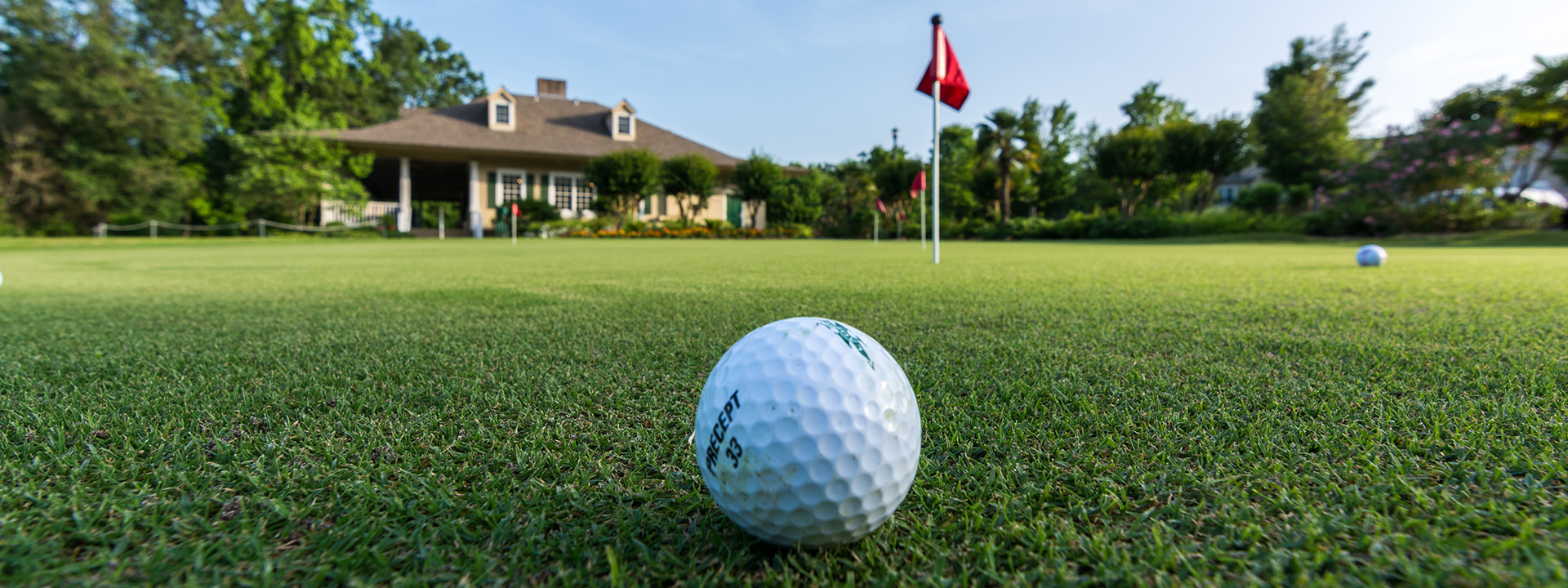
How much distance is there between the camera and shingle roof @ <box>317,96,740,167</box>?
72.3 ft

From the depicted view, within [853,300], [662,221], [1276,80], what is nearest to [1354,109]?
[1276,80]

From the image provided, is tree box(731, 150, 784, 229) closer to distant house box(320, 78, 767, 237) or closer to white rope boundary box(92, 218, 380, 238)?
distant house box(320, 78, 767, 237)

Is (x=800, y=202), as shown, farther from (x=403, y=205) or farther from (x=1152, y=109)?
(x=1152, y=109)

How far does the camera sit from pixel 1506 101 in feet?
53.6

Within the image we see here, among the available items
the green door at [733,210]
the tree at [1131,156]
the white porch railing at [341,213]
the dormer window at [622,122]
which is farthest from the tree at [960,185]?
the white porch railing at [341,213]

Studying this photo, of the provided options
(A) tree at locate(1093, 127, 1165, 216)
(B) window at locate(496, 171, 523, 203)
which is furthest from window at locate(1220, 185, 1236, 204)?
(B) window at locate(496, 171, 523, 203)

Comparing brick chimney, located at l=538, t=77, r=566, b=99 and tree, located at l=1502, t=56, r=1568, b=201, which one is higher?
brick chimney, located at l=538, t=77, r=566, b=99

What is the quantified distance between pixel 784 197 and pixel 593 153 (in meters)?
8.09

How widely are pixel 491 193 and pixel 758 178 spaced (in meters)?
10.6

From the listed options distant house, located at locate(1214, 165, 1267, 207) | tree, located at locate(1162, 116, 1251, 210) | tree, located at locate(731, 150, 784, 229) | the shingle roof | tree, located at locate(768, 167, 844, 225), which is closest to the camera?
the shingle roof

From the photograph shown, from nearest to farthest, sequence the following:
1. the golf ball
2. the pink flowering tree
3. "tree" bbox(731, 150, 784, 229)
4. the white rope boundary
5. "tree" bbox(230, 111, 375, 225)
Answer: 1. the golf ball
2. the pink flowering tree
3. the white rope boundary
4. "tree" bbox(230, 111, 375, 225)
5. "tree" bbox(731, 150, 784, 229)

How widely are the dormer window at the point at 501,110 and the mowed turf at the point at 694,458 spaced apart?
2399 centimetres

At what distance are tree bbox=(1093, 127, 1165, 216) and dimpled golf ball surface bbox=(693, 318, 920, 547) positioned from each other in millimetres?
28170

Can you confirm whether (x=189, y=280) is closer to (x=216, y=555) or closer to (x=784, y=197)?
(x=216, y=555)
